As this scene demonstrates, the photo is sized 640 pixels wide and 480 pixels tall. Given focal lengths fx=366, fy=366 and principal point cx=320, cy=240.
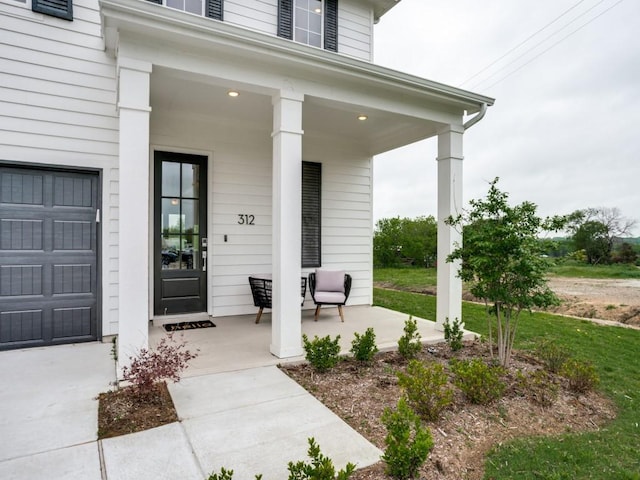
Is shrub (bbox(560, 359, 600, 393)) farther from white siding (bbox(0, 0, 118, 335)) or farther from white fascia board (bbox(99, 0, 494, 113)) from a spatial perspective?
white siding (bbox(0, 0, 118, 335))

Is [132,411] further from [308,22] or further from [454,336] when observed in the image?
[308,22]

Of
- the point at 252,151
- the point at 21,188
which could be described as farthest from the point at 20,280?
the point at 252,151

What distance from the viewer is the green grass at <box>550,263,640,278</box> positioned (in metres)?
11.2

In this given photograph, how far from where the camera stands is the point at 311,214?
605 cm

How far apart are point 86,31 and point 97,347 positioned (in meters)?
3.46

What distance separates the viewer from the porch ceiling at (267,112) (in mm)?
3713

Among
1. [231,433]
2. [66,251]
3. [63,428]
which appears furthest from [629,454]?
[66,251]

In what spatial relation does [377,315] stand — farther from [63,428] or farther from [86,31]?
[86,31]

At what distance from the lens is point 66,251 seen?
3.96 m

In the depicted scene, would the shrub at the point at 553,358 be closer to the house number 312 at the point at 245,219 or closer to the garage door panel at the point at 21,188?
the house number 312 at the point at 245,219

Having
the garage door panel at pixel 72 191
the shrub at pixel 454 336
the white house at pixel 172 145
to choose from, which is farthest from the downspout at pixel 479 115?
the garage door panel at pixel 72 191

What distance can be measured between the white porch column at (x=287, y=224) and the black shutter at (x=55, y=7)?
257 centimetres

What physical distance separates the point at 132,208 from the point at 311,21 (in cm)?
436

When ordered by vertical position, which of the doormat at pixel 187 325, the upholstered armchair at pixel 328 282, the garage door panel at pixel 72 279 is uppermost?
the garage door panel at pixel 72 279
